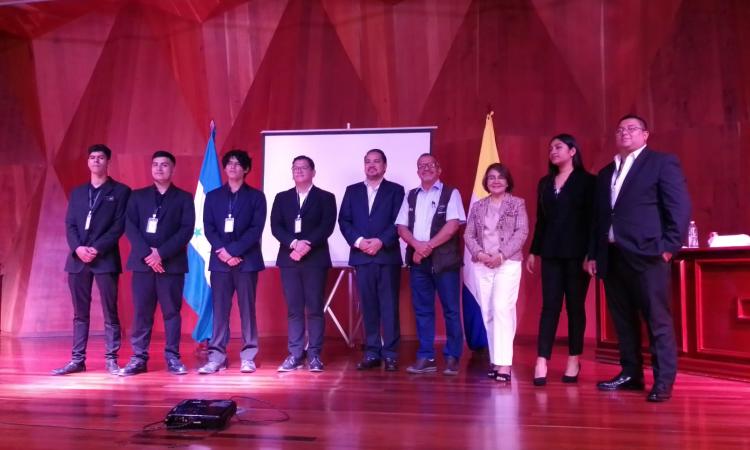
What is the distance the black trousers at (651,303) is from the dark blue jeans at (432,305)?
1055mm

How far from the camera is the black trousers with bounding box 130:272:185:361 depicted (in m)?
4.40

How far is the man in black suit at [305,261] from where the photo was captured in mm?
4508

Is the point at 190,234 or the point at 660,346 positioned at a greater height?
the point at 190,234

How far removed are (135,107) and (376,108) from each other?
8.98 ft

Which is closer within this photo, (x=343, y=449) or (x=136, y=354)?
(x=343, y=449)

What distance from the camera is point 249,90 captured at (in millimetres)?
6961

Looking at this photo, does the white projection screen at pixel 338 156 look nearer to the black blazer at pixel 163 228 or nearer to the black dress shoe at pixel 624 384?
the black blazer at pixel 163 228

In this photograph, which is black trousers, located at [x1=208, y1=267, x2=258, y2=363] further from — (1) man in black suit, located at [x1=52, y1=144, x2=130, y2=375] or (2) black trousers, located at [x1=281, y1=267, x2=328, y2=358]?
(1) man in black suit, located at [x1=52, y1=144, x2=130, y2=375]

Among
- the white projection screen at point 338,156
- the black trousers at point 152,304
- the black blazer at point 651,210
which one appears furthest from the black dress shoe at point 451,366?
the black trousers at point 152,304

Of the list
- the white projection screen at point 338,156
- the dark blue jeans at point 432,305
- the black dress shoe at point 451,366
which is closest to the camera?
the black dress shoe at point 451,366

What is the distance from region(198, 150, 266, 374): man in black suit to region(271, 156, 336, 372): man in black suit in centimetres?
19

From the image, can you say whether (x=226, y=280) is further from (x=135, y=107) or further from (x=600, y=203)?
(x=135, y=107)

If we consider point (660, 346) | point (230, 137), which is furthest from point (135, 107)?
point (660, 346)

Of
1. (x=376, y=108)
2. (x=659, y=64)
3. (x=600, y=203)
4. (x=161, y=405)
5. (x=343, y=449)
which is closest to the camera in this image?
(x=343, y=449)
